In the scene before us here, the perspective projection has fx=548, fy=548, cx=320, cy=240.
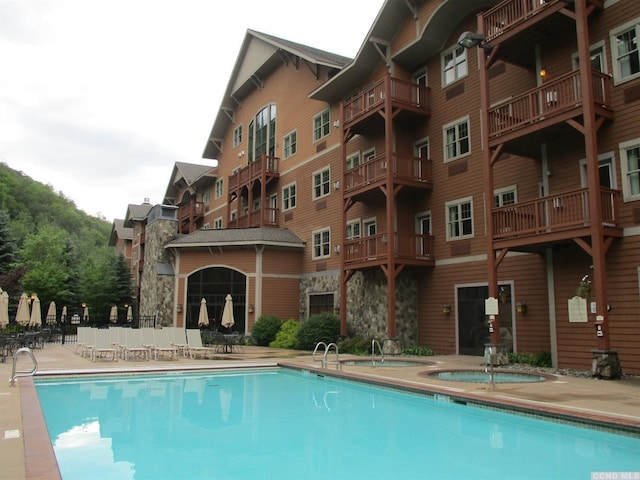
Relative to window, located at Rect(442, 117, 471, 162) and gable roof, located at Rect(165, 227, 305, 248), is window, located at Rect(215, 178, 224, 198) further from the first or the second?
window, located at Rect(442, 117, 471, 162)

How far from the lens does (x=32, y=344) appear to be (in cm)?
2195

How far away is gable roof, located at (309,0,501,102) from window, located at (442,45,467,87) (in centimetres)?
47

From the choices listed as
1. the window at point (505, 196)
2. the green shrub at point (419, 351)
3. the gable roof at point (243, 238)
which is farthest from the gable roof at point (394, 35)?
the green shrub at point (419, 351)

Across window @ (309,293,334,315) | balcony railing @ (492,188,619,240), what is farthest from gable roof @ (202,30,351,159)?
balcony railing @ (492,188,619,240)

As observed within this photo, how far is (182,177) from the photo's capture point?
4275 centimetres

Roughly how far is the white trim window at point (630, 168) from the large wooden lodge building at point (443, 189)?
0.04m

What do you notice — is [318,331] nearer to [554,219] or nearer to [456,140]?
[456,140]

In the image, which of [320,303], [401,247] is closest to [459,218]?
[401,247]

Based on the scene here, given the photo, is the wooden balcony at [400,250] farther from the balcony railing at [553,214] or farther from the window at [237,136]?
the window at [237,136]

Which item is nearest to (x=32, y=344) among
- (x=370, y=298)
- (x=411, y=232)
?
(x=370, y=298)

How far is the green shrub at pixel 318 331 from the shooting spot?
21.8 m

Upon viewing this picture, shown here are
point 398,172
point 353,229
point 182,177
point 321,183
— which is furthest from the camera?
point 182,177

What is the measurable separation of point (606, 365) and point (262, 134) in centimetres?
2374

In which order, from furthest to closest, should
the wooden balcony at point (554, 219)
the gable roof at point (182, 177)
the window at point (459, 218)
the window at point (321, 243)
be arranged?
the gable roof at point (182, 177), the window at point (321, 243), the window at point (459, 218), the wooden balcony at point (554, 219)
